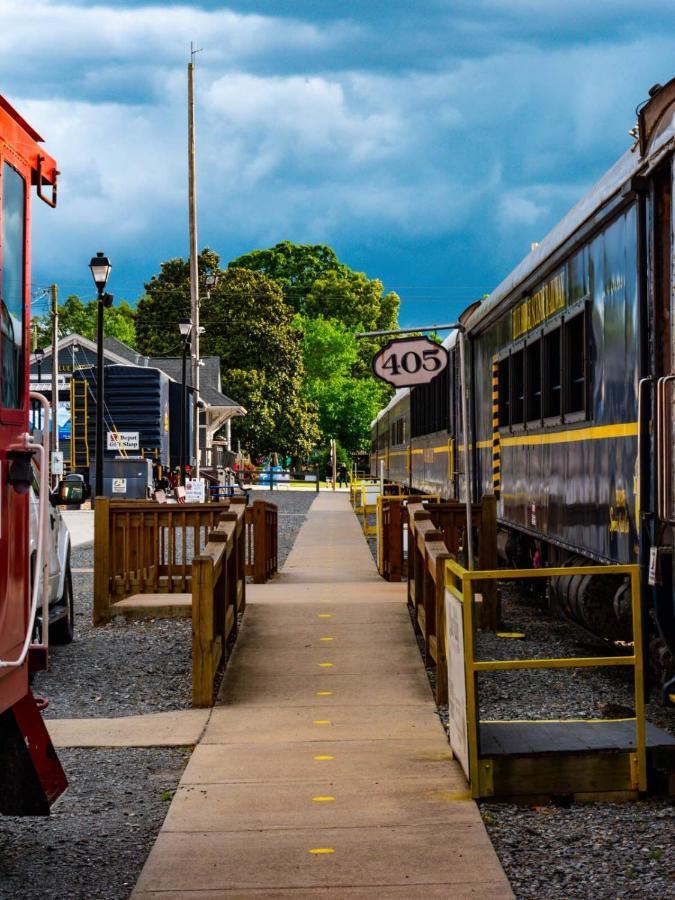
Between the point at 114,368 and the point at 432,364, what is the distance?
26.8 metres

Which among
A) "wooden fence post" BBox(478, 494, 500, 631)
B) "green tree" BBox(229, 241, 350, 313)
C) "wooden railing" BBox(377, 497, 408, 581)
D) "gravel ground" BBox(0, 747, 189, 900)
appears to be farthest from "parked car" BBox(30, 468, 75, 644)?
"green tree" BBox(229, 241, 350, 313)

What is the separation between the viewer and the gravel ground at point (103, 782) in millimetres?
5176

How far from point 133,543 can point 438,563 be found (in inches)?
210

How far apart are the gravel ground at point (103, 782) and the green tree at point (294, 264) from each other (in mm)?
82470

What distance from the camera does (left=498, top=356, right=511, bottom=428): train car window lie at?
12.8 metres

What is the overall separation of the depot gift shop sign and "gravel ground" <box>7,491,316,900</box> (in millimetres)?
24634

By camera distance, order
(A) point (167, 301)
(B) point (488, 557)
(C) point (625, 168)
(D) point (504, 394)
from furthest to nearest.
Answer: (A) point (167, 301), (D) point (504, 394), (B) point (488, 557), (C) point (625, 168)

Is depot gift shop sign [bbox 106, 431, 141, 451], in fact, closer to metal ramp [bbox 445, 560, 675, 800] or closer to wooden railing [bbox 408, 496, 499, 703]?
wooden railing [bbox 408, 496, 499, 703]

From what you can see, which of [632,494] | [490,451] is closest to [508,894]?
[632,494]

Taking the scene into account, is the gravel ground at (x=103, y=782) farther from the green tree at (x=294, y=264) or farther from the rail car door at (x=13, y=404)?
the green tree at (x=294, y=264)

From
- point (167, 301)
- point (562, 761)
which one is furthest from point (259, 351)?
point (562, 761)

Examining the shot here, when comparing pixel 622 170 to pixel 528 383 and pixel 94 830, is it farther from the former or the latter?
pixel 94 830

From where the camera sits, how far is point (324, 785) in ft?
21.1

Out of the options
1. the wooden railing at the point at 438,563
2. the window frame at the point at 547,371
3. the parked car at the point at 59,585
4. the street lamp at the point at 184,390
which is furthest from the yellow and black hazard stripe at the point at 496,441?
the street lamp at the point at 184,390
